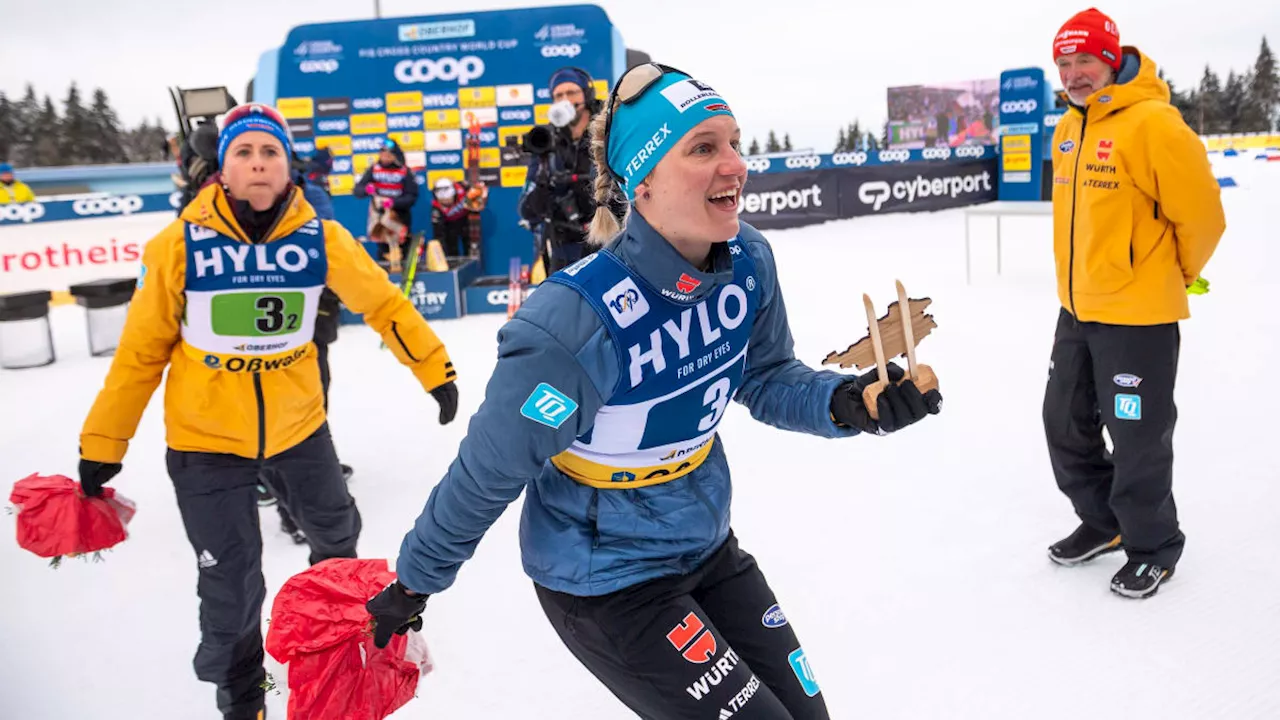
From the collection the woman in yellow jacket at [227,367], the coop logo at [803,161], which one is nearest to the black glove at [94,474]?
the woman in yellow jacket at [227,367]

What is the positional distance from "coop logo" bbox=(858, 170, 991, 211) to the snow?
9654mm

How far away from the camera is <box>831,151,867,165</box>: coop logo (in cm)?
1540

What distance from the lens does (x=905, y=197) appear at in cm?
1602

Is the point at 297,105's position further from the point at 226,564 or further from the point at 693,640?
the point at 693,640

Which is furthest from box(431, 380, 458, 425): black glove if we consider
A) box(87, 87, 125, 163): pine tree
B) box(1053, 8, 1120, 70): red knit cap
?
box(87, 87, 125, 163): pine tree

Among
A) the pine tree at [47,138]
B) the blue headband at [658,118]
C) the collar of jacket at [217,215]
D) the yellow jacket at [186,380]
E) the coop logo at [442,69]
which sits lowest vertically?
the yellow jacket at [186,380]

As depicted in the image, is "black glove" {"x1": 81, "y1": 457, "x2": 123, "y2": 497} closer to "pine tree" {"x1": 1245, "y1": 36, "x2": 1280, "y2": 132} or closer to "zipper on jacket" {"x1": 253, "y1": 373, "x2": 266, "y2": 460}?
"zipper on jacket" {"x1": 253, "y1": 373, "x2": 266, "y2": 460}

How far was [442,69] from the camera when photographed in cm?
1048

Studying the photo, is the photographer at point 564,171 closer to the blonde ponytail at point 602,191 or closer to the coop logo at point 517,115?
the blonde ponytail at point 602,191

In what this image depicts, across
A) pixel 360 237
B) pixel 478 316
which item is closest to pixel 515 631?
pixel 478 316

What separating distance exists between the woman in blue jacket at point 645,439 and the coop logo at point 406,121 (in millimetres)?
9461

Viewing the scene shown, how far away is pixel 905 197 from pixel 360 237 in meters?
9.85

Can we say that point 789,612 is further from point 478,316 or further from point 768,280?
point 478,316

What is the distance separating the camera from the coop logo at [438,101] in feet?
34.5
